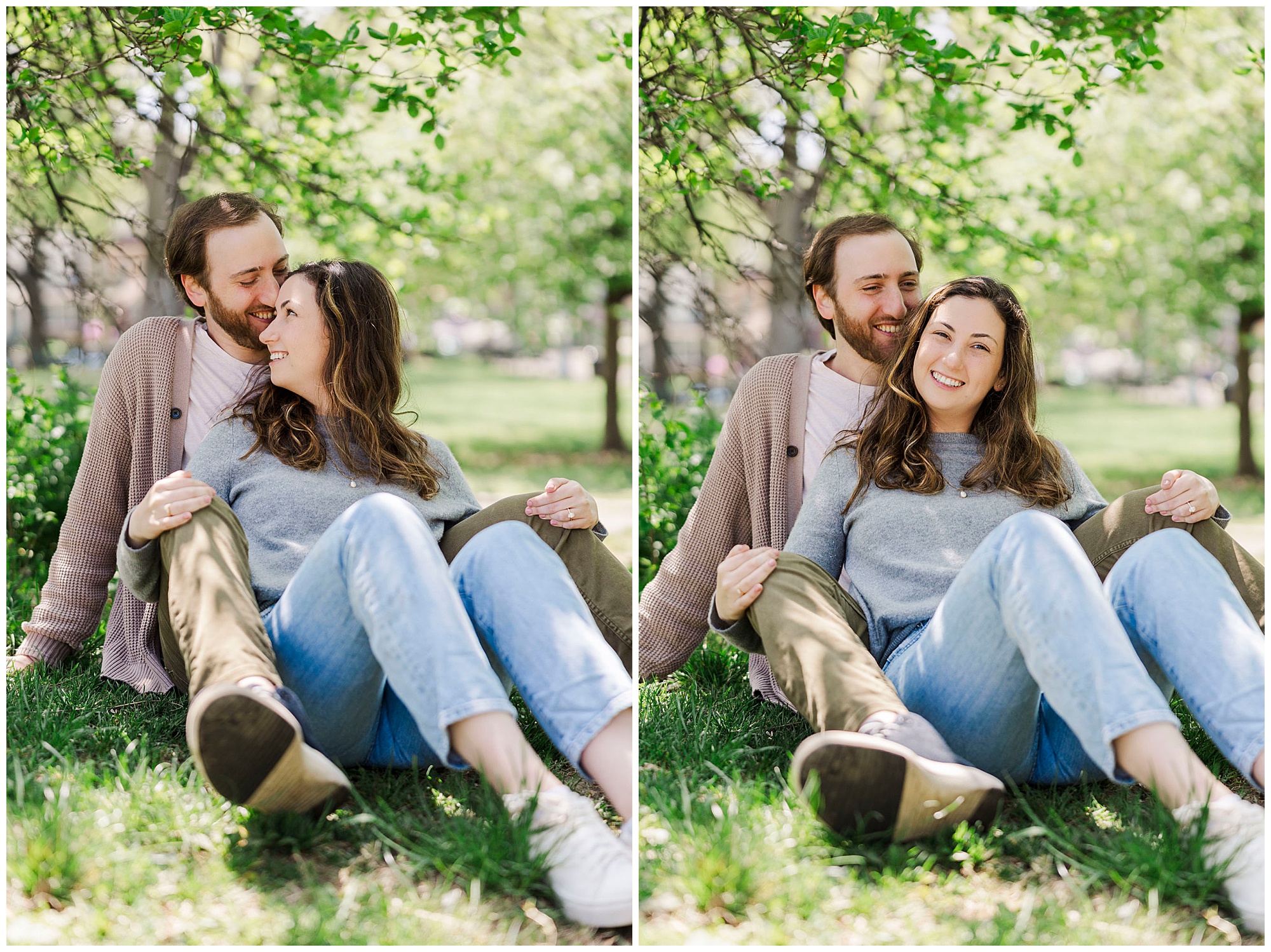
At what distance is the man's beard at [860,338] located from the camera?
2973 millimetres

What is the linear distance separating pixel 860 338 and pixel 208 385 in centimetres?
170

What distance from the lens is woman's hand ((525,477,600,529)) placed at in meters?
2.63

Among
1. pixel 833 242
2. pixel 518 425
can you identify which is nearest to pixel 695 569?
pixel 833 242

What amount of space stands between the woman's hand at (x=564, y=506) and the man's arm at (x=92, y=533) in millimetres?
1158

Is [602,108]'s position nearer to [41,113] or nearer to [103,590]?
[41,113]

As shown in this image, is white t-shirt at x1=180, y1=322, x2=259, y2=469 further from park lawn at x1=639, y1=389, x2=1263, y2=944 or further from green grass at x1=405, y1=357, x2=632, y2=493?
green grass at x1=405, y1=357, x2=632, y2=493

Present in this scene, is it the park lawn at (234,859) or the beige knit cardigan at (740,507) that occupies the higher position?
the beige knit cardigan at (740,507)

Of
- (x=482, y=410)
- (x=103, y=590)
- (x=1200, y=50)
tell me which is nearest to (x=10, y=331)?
(x=482, y=410)

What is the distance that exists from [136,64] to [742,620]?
2991mm

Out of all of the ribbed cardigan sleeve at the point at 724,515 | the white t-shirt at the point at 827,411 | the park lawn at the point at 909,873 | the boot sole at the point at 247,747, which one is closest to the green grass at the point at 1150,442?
the white t-shirt at the point at 827,411

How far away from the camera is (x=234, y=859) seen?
80.2 inches

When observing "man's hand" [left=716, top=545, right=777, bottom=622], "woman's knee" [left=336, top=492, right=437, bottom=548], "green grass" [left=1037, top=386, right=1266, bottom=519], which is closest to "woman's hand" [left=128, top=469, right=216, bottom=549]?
"woman's knee" [left=336, top=492, right=437, bottom=548]

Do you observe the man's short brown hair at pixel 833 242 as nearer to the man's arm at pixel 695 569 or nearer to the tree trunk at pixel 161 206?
the man's arm at pixel 695 569

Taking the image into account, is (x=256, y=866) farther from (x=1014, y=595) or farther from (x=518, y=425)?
(x=518, y=425)
